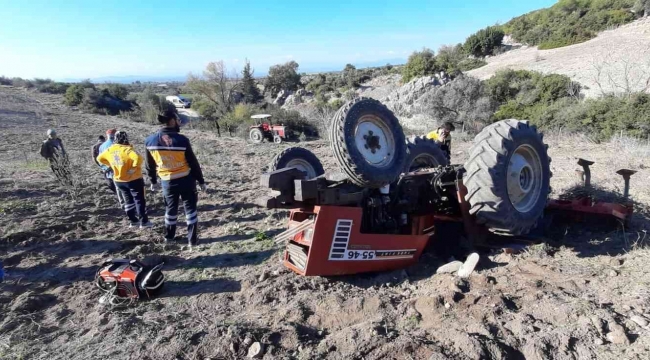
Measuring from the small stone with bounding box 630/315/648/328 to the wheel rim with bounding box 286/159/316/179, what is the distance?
3590 mm

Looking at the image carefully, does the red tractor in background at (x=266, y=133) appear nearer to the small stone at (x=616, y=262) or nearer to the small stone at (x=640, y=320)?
the small stone at (x=616, y=262)

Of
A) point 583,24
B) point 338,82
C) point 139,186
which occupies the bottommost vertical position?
point 139,186

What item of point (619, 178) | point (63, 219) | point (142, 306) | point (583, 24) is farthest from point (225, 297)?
point (583, 24)

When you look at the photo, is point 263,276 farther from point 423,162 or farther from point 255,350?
point 423,162

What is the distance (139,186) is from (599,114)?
548 inches

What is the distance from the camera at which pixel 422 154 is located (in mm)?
5652

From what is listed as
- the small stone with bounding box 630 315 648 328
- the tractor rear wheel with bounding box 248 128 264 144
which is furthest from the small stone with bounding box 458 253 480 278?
the tractor rear wheel with bounding box 248 128 264 144

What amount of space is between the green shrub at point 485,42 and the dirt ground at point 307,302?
31.6m

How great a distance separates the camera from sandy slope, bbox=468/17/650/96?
17.0 metres

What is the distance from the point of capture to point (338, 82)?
1532 inches

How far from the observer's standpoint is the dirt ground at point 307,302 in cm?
281

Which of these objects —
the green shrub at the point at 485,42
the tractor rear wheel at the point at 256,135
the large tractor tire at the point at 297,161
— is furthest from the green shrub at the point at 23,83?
the large tractor tire at the point at 297,161

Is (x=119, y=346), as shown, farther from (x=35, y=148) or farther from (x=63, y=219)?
(x=35, y=148)

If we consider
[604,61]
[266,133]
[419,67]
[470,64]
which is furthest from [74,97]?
[604,61]
